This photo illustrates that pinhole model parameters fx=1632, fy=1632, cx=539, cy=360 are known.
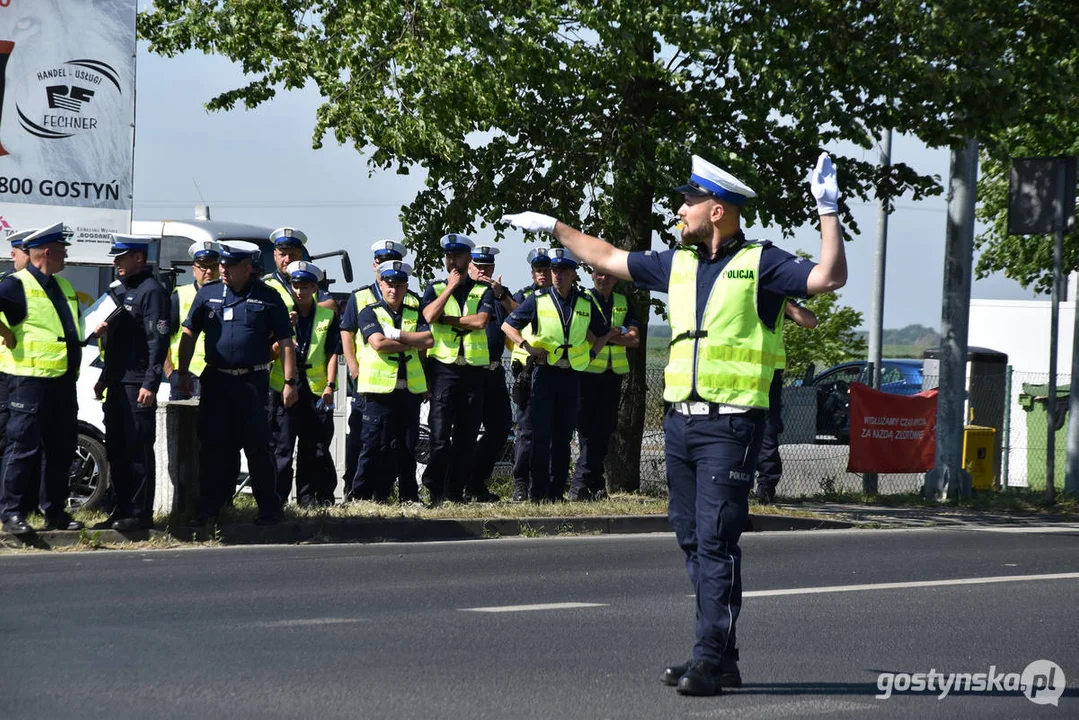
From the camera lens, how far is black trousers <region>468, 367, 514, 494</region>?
45.9 feet

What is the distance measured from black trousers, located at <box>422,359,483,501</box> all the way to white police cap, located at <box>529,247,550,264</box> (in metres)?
1.10

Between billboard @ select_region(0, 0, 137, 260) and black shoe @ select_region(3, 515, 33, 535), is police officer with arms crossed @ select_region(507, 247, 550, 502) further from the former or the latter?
black shoe @ select_region(3, 515, 33, 535)

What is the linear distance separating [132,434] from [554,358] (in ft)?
12.8

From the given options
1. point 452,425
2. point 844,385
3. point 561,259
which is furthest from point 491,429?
point 844,385

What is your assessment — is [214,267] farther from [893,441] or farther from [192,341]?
[893,441]

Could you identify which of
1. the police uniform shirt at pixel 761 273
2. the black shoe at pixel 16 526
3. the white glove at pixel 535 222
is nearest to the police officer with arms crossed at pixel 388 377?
the black shoe at pixel 16 526

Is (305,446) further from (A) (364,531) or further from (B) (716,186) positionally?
(B) (716,186)

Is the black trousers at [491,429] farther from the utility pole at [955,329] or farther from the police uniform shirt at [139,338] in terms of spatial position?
the utility pole at [955,329]

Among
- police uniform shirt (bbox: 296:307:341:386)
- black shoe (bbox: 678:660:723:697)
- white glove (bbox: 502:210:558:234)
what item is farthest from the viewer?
police uniform shirt (bbox: 296:307:341:386)

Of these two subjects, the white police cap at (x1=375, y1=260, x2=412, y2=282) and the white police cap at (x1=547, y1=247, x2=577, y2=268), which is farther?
the white police cap at (x1=547, y1=247, x2=577, y2=268)

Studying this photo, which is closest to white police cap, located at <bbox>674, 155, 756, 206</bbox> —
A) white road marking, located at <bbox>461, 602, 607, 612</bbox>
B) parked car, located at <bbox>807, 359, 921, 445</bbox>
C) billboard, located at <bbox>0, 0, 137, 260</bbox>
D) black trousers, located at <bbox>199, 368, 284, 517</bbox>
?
white road marking, located at <bbox>461, 602, 607, 612</bbox>

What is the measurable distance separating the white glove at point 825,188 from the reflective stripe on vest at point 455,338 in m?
7.22

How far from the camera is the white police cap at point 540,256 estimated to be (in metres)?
13.9

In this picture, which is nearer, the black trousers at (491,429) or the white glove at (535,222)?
the white glove at (535,222)
